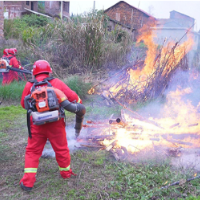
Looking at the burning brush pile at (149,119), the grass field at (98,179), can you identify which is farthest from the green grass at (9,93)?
the grass field at (98,179)

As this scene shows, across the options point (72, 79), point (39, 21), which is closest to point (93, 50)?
point (72, 79)

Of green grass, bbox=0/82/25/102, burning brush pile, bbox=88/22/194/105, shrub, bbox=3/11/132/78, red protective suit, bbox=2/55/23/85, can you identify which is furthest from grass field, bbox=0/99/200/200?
shrub, bbox=3/11/132/78

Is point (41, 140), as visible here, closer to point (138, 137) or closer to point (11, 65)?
point (138, 137)

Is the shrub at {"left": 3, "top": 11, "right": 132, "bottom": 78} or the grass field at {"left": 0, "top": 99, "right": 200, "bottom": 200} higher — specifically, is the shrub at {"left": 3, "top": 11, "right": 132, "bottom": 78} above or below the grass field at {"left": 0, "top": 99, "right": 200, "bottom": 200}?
above

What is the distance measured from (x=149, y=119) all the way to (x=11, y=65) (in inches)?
223

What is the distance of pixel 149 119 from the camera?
523cm

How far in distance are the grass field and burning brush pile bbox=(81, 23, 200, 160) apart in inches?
13.2

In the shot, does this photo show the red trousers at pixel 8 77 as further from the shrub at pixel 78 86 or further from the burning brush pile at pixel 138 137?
the burning brush pile at pixel 138 137

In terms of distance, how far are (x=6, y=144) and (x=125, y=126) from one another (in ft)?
8.01

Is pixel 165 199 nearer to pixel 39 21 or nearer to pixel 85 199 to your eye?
pixel 85 199

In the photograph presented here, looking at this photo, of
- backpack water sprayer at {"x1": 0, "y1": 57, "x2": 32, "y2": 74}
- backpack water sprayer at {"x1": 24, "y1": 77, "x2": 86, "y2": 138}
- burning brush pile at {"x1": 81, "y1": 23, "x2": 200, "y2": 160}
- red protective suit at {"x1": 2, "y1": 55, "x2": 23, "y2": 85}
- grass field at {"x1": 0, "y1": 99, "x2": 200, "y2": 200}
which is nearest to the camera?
backpack water sprayer at {"x1": 24, "y1": 77, "x2": 86, "y2": 138}

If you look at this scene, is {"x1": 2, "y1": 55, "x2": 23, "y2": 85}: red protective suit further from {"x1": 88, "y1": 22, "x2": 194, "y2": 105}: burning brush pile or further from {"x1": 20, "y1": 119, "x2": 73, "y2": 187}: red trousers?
{"x1": 20, "y1": 119, "x2": 73, "y2": 187}: red trousers

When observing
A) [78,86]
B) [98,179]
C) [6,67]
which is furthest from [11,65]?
[98,179]

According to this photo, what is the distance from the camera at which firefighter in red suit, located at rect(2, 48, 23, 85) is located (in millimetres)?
8367
